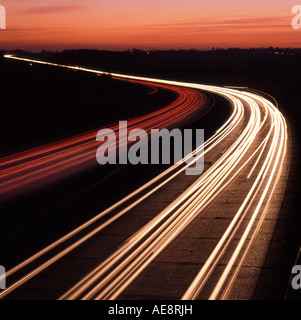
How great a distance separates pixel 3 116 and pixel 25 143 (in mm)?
9122

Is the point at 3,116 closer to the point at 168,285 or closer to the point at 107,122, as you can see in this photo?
the point at 107,122

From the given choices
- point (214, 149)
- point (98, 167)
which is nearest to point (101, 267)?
point (98, 167)

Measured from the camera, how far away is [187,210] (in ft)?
43.5

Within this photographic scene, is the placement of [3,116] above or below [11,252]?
above

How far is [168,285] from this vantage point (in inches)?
338

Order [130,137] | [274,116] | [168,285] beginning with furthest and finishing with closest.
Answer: [274,116] < [130,137] < [168,285]

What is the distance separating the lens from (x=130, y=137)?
89.8 feet

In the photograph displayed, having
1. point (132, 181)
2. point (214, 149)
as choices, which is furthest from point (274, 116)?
point (132, 181)

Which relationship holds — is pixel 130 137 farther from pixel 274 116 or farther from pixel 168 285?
pixel 168 285

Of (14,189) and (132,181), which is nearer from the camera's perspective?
(14,189)

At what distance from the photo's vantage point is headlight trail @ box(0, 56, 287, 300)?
8742mm

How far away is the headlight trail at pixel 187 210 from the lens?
344 inches

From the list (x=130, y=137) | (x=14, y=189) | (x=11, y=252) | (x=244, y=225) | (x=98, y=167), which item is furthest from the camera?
(x=130, y=137)
